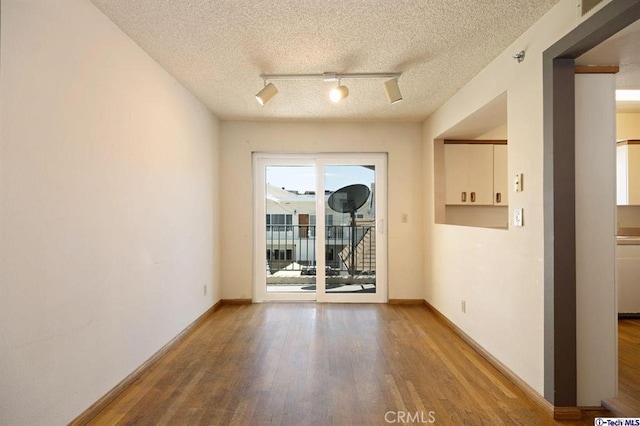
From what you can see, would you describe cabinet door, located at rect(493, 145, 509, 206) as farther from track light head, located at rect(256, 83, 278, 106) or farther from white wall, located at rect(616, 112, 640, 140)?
track light head, located at rect(256, 83, 278, 106)

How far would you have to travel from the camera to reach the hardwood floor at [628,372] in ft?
6.51

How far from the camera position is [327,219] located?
14.6ft

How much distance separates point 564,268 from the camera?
1.89 metres

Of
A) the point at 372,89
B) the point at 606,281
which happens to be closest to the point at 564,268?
the point at 606,281

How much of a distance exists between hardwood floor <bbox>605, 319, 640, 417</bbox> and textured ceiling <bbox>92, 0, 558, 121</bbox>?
247 centimetres

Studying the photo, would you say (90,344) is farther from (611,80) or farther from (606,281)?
(611,80)

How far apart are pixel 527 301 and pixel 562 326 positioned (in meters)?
0.27

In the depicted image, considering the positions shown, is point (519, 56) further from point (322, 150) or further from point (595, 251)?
point (322, 150)

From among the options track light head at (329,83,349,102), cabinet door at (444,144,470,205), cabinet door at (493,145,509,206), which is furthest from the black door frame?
cabinet door at (493,145,509,206)

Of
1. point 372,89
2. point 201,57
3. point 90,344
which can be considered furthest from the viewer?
point 372,89

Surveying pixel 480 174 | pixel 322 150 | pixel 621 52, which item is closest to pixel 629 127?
pixel 480 174

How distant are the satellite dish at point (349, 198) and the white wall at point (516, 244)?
5.02 ft

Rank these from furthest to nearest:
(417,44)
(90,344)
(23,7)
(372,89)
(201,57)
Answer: (372,89) < (201,57) < (417,44) < (90,344) < (23,7)

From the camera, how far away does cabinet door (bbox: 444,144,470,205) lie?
4.02 m
